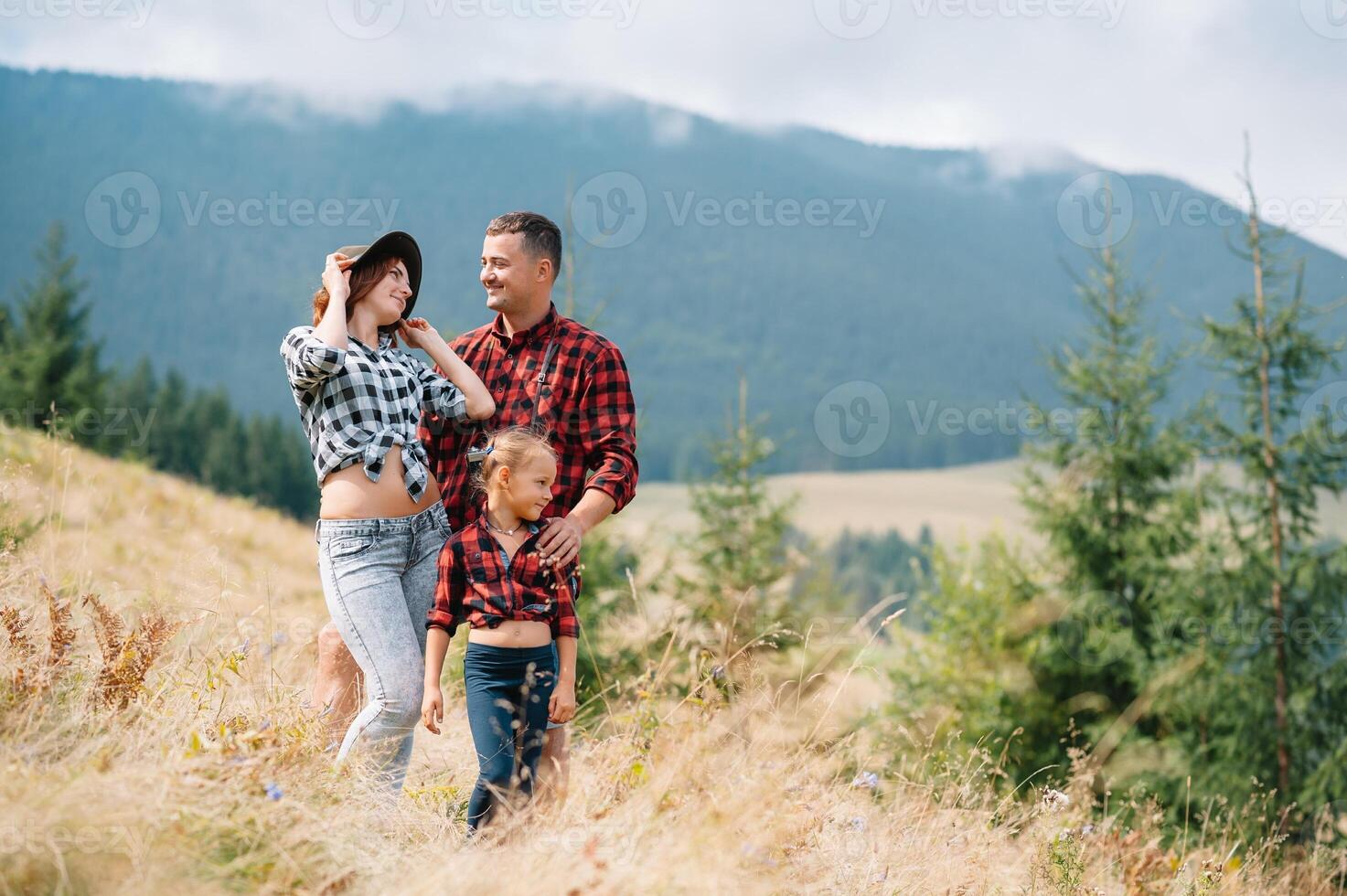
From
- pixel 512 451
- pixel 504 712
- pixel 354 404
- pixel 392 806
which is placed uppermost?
pixel 354 404

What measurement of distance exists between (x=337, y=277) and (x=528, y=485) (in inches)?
40.8

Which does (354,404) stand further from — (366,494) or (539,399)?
(539,399)

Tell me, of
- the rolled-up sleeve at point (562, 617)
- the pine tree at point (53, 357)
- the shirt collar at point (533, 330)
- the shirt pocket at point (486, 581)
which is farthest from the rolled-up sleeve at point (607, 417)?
the pine tree at point (53, 357)

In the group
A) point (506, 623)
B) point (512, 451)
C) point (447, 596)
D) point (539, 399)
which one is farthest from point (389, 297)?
point (506, 623)

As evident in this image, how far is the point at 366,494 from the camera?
3584 millimetres

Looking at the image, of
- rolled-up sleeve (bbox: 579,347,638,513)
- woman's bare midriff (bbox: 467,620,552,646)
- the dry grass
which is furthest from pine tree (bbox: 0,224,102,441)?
woman's bare midriff (bbox: 467,620,552,646)

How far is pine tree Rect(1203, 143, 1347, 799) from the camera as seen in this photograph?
14.8m

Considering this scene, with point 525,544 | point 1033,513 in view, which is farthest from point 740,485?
point 525,544

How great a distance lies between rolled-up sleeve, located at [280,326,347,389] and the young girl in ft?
1.94

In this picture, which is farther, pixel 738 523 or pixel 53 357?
pixel 53 357

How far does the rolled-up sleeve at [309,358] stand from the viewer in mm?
3451

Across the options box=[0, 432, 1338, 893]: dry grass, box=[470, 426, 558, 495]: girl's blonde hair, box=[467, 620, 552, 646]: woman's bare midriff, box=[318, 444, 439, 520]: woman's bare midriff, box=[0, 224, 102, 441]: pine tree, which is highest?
box=[0, 224, 102, 441]: pine tree

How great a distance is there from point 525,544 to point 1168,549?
15410mm

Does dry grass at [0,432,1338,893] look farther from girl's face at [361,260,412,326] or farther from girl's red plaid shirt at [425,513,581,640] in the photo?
girl's face at [361,260,412,326]
